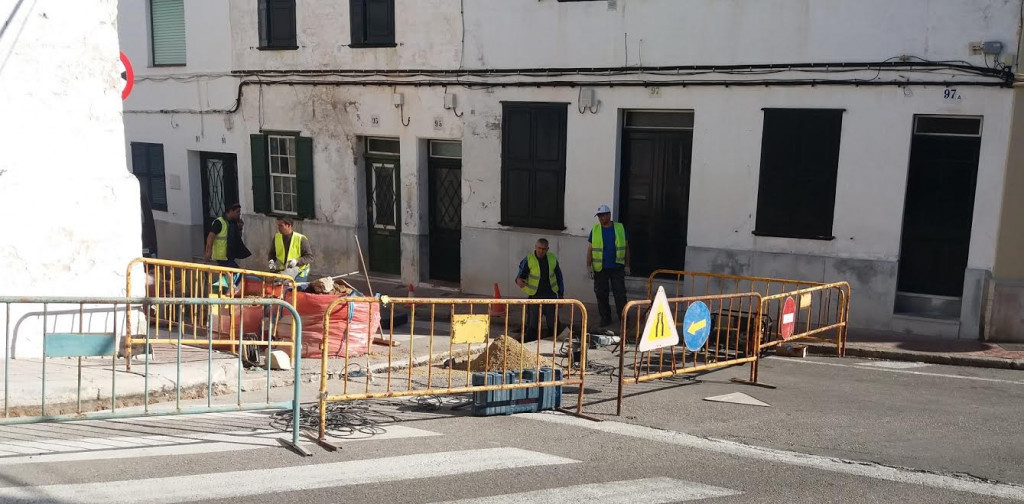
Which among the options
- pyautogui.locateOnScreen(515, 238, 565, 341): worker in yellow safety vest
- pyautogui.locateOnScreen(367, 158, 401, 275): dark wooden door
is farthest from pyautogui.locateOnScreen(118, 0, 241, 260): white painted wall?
pyautogui.locateOnScreen(515, 238, 565, 341): worker in yellow safety vest

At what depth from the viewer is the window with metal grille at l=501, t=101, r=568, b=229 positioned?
15203mm

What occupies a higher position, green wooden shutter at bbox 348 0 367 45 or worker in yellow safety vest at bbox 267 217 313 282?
green wooden shutter at bbox 348 0 367 45

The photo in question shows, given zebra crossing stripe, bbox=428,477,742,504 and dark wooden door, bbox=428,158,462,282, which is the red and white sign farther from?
dark wooden door, bbox=428,158,462,282

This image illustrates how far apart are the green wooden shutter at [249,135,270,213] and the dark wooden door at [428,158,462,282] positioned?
3956 mm

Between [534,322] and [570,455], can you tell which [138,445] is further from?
[534,322]

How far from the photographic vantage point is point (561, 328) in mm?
13445

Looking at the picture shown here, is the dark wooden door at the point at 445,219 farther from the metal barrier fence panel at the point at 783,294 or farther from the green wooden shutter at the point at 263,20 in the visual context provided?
the green wooden shutter at the point at 263,20

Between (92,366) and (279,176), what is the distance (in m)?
10.4

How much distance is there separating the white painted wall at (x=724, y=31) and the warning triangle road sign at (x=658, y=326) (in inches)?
233

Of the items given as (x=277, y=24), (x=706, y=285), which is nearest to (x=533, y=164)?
(x=706, y=285)

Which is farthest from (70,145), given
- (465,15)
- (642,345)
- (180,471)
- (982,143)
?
(982,143)

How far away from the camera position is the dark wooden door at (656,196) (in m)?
14.4

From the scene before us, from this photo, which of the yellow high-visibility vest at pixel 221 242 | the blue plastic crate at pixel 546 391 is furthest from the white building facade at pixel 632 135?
the blue plastic crate at pixel 546 391

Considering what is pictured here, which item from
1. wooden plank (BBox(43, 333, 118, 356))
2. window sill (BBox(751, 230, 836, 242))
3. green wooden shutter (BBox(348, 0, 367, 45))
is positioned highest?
green wooden shutter (BBox(348, 0, 367, 45))
